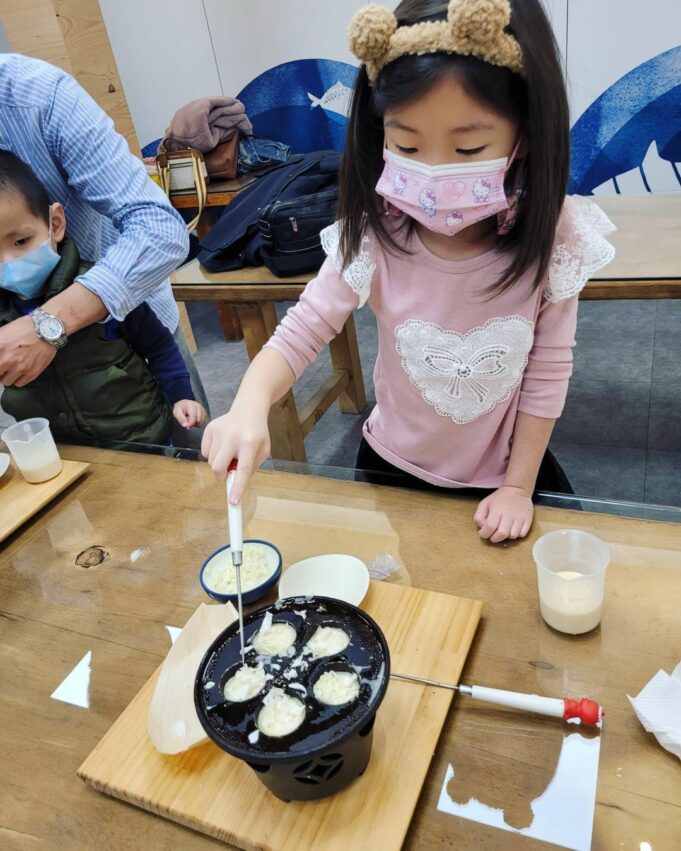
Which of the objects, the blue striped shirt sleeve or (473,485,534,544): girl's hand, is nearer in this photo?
(473,485,534,544): girl's hand

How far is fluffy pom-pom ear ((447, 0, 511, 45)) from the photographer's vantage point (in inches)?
29.3

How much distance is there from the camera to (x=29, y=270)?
4.44ft

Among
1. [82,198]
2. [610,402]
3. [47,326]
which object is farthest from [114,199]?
[610,402]

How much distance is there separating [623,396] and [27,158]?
7.97 ft

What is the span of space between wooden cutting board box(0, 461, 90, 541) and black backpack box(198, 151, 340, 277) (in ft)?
3.86

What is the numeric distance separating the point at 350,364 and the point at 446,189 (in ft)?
6.90

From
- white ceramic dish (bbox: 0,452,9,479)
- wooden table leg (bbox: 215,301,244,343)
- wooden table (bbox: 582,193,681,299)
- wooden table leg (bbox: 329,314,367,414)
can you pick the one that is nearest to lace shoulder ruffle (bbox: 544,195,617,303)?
wooden table (bbox: 582,193,681,299)

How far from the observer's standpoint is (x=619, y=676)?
73 centimetres

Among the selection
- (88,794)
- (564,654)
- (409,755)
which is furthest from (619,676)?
(88,794)

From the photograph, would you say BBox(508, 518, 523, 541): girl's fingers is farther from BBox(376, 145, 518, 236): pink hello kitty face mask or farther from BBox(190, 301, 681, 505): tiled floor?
BBox(190, 301, 681, 505): tiled floor

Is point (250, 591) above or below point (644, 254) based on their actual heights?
above

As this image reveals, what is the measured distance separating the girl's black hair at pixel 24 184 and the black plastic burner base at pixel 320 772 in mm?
1159

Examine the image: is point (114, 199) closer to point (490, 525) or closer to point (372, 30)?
point (372, 30)

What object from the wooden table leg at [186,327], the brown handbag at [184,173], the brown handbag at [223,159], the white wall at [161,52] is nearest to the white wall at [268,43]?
the white wall at [161,52]
